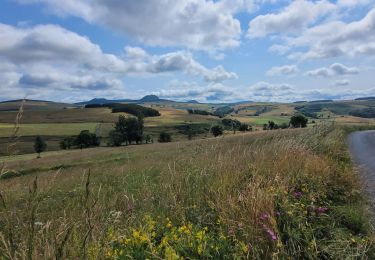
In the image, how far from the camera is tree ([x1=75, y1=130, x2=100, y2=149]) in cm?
10869

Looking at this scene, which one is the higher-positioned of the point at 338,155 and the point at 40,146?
the point at 338,155

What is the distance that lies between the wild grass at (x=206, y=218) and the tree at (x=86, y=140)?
10481 cm

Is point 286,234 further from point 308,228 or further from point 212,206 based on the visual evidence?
point 212,206

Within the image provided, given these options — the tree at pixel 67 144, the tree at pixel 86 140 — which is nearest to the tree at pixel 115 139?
the tree at pixel 86 140

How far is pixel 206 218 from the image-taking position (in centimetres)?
486

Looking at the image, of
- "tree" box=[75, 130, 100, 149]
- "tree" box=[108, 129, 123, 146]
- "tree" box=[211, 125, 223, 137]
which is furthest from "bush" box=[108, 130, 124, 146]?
"tree" box=[211, 125, 223, 137]

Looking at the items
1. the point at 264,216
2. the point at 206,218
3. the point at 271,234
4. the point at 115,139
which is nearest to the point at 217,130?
the point at 206,218

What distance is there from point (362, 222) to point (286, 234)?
5.88 feet

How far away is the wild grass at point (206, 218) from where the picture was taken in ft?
11.2

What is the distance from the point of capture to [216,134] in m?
8.30

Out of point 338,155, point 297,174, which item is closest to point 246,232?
point 297,174

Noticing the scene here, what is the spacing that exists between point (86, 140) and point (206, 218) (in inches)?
4299

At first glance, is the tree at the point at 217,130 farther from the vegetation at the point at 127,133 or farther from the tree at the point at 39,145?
the tree at the point at 39,145

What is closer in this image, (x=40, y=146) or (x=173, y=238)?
(x=173, y=238)
